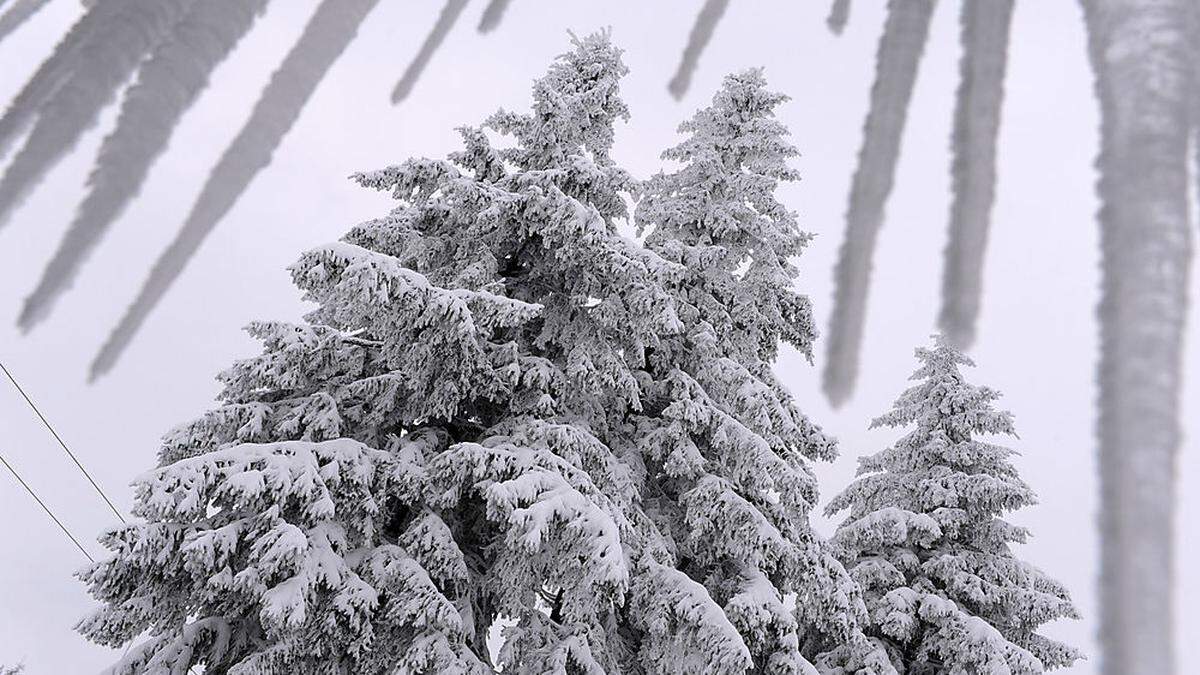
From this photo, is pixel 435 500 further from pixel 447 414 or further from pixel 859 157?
pixel 859 157

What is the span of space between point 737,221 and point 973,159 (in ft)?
39.6

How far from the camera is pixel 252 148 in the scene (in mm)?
344

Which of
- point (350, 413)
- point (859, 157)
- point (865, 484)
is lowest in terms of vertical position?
point (865, 484)

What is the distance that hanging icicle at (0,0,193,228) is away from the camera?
1.14ft

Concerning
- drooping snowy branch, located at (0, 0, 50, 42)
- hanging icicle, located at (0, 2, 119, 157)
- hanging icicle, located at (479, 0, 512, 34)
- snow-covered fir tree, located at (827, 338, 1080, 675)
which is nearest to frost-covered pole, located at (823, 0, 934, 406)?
hanging icicle, located at (479, 0, 512, 34)

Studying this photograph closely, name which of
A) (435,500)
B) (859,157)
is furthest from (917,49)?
(435,500)

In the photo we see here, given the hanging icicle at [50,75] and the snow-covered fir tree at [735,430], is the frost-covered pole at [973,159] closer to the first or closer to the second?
the hanging icicle at [50,75]

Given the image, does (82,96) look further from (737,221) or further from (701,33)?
(737,221)

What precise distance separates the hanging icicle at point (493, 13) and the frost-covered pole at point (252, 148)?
0.11 m

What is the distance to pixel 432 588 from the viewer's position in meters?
7.94

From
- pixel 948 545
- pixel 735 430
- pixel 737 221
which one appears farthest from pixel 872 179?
pixel 948 545

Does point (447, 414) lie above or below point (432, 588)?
above

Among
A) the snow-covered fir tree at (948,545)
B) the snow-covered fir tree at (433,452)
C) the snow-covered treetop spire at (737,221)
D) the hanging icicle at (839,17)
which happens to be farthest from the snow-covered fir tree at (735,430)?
the hanging icicle at (839,17)

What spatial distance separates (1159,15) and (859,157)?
0.35 feet
